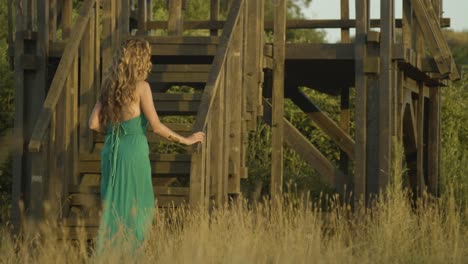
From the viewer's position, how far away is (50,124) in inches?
404

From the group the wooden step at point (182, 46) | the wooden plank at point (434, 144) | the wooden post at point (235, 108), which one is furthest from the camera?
the wooden plank at point (434, 144)

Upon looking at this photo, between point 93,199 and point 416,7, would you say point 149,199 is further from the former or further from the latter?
point 416,7

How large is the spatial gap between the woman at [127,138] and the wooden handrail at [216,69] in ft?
2.26

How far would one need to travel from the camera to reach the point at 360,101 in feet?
40.1

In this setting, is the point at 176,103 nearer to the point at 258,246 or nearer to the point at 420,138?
the point at 258,246

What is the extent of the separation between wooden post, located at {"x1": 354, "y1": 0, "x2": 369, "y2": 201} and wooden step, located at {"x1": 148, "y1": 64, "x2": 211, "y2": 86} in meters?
1.78

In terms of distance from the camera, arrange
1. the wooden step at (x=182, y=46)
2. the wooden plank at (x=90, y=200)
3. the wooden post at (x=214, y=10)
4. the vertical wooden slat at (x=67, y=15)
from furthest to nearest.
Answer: the wooden post at (x=214, y=10), the vertical wooden slat at (x=67, y=15), the wooden step at (x=182, y=46), the wooden plank at (x=90, y=200)

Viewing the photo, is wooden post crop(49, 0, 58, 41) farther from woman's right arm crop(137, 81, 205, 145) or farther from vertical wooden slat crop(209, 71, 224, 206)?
woman's right arm crop(137, 81, 205, 145)

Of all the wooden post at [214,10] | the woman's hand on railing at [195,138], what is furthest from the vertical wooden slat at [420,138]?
the woman's hand on railing at [195,138]

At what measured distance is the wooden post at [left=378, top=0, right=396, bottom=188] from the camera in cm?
1216

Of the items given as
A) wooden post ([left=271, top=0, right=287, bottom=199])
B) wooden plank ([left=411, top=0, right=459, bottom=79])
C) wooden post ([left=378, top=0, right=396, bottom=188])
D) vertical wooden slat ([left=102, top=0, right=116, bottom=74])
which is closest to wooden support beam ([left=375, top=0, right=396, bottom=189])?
wooden post ([left=378, top=0, right=396, bottom=188])

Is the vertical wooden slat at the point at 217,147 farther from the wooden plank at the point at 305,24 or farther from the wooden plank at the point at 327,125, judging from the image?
the wooden plank at the point at 305,24

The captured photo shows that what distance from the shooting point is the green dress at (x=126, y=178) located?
330 inches

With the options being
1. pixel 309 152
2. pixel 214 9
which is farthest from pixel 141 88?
pixel 214 9
